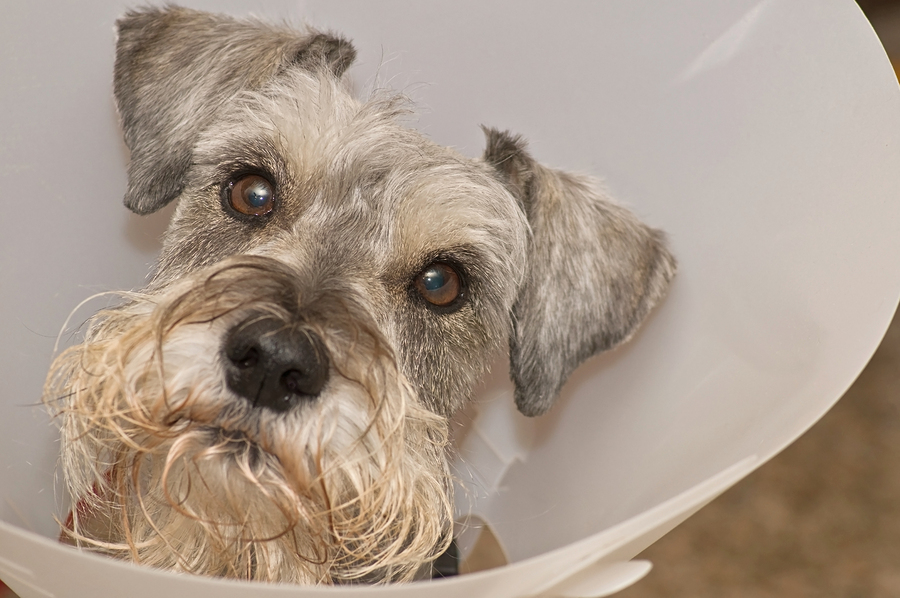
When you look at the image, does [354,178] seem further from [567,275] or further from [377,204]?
[567,275]

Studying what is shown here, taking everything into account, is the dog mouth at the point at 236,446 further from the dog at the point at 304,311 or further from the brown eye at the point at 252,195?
the brown eye at the point at 252,195

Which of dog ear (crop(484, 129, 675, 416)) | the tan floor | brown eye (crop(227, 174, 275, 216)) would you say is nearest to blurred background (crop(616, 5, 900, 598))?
the tan floor

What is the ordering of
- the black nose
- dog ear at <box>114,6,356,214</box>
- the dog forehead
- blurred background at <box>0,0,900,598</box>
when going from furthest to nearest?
blurred background at <box>0,0,900,598</box>, dog ear at <box>114,6,356,214</box>, the dog forehead, the black nose

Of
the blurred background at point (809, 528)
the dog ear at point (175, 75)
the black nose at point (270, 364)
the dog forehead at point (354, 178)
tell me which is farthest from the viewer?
the blurred background at point (809, 528)

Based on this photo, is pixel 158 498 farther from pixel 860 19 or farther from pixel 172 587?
pixel 860 19

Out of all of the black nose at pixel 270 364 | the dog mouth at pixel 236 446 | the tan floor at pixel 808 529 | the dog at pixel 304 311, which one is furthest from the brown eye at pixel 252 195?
the tan floor at pixel 808 529

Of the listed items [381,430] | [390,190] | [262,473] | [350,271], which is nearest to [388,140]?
[390,190]

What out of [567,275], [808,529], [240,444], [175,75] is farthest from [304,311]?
→ [808,529]

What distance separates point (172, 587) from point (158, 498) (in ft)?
2.17

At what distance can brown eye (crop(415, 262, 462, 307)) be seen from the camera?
2.13 m

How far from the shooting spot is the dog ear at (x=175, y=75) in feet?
7.56

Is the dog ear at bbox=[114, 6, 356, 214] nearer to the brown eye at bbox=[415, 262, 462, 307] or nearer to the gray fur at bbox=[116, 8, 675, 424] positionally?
the gray fur at bbox=[116, 8, 675, 424]

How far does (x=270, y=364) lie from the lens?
151 centimetres

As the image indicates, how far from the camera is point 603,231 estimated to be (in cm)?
245
